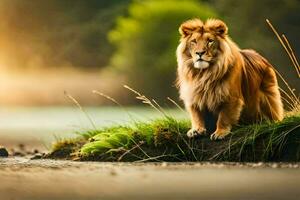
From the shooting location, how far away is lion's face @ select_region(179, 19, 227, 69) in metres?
7.02

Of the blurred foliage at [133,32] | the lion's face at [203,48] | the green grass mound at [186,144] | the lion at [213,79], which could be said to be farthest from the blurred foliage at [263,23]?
the lion's face at [203,48]

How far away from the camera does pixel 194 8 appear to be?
61.6 feet

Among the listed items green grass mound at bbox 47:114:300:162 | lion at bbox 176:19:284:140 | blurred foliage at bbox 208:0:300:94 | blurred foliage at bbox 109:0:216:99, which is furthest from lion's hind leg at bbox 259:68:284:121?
blurred foliage at bbox 109:0:216:99

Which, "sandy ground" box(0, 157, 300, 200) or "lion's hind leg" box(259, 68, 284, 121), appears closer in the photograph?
"sandy ground" box(0, 157, 300, 200)

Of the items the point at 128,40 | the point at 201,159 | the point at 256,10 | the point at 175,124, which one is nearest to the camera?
the point at 201,159

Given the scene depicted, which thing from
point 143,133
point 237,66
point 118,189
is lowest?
point 118,189

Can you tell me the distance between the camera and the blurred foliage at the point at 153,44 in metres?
18.9

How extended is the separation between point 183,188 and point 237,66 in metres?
2.43

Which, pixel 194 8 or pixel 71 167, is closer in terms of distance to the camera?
pixel 71 167

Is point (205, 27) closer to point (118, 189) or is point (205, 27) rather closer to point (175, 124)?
point (175, 124)

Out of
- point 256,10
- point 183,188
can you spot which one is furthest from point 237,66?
point 256,10

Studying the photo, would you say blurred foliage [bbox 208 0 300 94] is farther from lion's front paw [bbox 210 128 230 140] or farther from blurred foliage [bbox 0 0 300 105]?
lion's front paw [bbox 210 128 230 140]

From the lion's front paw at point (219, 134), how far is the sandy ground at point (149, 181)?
543mm

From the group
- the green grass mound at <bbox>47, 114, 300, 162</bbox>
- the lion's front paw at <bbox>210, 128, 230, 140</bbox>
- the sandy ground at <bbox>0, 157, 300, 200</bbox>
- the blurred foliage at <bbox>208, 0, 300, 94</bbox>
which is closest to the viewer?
the sandy ground at <bbox>0, 157, 300, 200</bbox>
